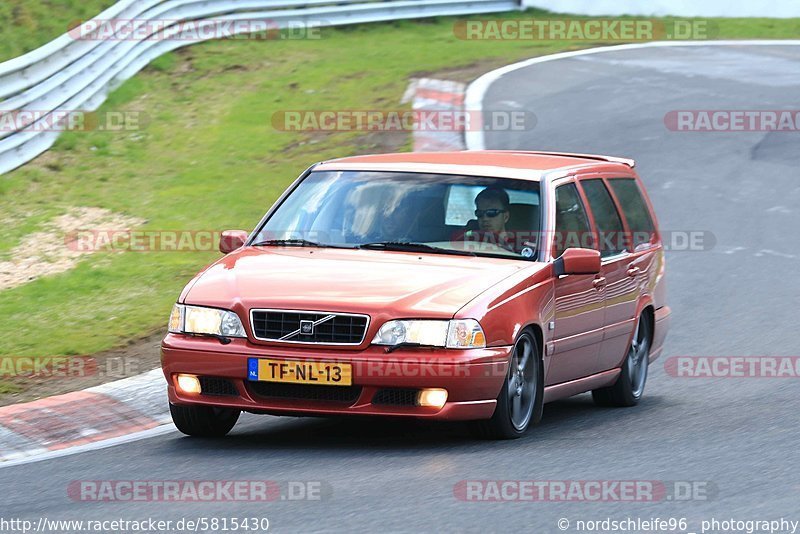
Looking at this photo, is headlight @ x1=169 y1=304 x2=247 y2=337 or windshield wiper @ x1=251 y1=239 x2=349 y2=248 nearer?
headlight @ x1=169 y1=304 x2=247 y2=337

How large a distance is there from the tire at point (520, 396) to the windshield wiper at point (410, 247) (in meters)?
0.65

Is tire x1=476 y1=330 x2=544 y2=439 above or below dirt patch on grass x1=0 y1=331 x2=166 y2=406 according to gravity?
above

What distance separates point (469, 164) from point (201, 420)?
2266 millimetres

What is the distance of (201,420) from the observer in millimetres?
8641

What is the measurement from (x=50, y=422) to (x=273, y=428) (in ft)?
4.16

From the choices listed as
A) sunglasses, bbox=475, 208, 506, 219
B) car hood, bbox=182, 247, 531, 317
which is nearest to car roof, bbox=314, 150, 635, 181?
sunglasses, bbox=475, 208, 506, 219

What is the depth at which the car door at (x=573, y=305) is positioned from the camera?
9.06 metres

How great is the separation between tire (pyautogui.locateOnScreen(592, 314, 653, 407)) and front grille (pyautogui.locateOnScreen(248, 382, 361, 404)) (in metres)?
2.78

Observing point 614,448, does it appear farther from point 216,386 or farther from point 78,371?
point 78,371

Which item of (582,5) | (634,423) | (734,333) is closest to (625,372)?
(634,423)

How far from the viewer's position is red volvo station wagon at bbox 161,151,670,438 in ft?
26.3

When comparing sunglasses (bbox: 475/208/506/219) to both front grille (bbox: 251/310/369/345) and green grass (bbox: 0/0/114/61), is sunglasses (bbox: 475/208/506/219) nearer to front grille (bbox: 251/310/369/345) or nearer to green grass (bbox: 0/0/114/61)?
front grille (bbox: 251/310/369/345)

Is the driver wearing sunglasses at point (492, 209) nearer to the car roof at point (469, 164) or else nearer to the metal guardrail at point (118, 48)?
the car roof at point (469, 164)

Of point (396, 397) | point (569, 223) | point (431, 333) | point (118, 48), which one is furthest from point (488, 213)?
point (118, 48)
